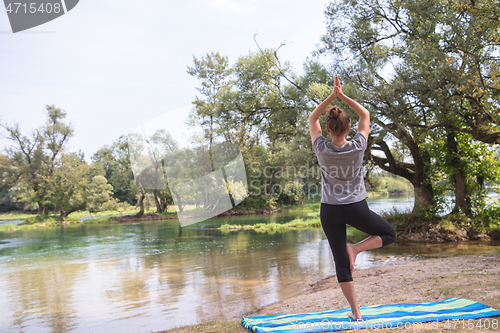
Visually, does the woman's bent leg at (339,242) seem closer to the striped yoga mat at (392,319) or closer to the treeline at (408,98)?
the striped yoga mat at (392,319)

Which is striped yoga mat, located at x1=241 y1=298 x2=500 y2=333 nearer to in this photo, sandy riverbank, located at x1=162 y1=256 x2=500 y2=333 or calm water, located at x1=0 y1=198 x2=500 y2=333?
sandy riverbank, located at x1=162 y1=256 x2=500 y2=333

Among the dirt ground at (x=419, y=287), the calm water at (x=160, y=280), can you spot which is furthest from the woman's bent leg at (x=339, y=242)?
the calm water at (x=160, y=280)

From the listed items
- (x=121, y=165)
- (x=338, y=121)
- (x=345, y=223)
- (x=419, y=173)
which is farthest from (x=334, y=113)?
(x=121, y=165)

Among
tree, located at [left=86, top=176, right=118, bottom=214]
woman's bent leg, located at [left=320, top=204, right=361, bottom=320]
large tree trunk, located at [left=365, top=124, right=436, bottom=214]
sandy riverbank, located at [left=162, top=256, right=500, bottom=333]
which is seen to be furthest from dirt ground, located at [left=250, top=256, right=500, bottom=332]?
tree, located at [left=86, top=176, right=118, bottom=214]

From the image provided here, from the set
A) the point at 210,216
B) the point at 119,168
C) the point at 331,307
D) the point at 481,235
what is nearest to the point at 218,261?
the point at 331,307

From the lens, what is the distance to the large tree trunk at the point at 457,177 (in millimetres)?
11898

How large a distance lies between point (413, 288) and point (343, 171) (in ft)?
10.7

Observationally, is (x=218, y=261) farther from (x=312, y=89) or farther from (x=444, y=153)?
(x=444, y=153)

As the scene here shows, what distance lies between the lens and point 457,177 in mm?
12062

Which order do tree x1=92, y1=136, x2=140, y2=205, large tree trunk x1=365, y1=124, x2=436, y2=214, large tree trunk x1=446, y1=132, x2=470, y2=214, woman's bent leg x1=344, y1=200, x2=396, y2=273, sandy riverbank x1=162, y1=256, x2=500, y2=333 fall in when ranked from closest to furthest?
woman's bent leg x1=344, y1=200, x2=396, y2=273
sandy riverbank x1=162, y1=256, x2=500, y2=333
large tree trunk x1=446, y1=132, x2=470, y2=214
large tree trunk x1=365, y1=124, x2=436, y2=214
tree x1=92, y1=136, x2=140, y2=205

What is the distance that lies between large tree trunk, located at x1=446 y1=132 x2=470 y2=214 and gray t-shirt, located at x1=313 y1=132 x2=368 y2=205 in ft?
36.4

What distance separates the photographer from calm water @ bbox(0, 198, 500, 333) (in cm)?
621

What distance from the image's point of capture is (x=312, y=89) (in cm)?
1239

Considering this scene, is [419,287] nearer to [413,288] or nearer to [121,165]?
[413,288]
